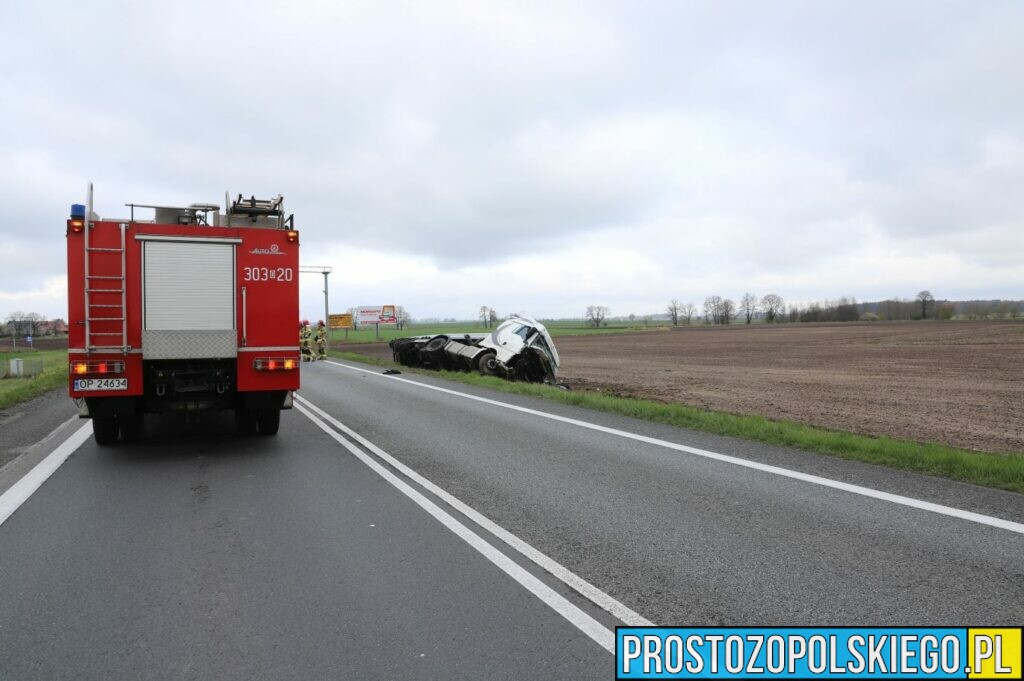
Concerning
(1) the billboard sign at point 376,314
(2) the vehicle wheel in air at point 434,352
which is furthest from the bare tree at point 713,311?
(2) the vehicle wheel in air at point 434,352

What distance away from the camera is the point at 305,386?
17781mm

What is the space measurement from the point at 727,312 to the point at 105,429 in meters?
158

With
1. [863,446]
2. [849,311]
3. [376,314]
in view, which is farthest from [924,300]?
[863,446]

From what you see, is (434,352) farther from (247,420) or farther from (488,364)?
(247,420)

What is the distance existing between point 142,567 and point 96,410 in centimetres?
439

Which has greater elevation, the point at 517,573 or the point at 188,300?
the point at 188,300

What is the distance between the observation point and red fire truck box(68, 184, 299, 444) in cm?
769

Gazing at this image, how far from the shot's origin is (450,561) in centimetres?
450

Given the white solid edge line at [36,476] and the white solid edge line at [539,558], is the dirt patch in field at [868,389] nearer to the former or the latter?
the white solid edge line at [539,558]

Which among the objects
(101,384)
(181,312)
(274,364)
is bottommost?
(101,384)

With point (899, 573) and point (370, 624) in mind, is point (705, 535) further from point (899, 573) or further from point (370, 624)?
point (370, 624)

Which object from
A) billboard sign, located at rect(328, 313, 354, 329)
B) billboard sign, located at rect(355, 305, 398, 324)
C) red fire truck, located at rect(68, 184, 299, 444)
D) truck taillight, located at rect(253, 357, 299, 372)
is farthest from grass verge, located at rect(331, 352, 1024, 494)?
billboard sign, located at rect(355, 305, 398, 324)

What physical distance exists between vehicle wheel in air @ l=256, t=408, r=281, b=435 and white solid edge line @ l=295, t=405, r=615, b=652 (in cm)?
298

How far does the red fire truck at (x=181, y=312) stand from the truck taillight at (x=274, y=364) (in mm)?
12
